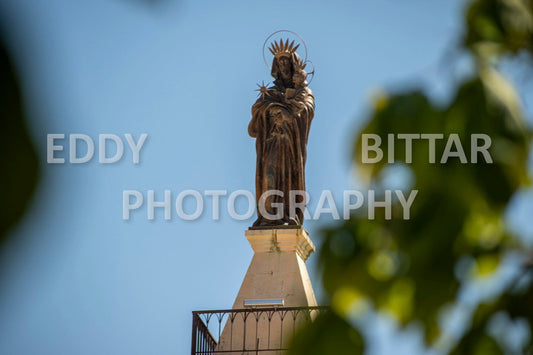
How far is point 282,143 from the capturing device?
11633 millimetres

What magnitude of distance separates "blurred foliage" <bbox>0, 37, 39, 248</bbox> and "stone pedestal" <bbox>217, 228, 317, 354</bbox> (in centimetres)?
1036

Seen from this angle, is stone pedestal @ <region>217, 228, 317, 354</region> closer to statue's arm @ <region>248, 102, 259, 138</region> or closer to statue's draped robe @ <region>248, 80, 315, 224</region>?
statue's draped robe @ <region>248, 80, 315, 224</region>

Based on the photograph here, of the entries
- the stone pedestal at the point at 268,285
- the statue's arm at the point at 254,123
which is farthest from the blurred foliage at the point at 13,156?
the statue's arm at the point at 254,123

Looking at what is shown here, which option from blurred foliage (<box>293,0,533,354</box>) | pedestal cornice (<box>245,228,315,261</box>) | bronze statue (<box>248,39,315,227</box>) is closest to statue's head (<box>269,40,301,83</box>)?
bronze statue (<box>248,39,315,227</box>)

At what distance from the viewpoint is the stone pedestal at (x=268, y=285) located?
10.7 meters

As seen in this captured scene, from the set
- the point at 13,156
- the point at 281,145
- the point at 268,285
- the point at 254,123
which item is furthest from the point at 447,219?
the point at 254,123

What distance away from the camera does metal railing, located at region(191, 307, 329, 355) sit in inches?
419

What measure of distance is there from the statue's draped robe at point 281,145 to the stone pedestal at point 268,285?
1.53 ft

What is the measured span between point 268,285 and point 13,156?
1092cm

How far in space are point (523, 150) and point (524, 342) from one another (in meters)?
0.28

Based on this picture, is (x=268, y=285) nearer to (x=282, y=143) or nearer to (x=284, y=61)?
(x=282, y=143)

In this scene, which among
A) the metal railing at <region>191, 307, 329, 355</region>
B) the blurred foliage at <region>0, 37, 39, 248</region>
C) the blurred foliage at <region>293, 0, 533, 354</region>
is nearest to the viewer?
the blurred foliage at <region>0, 37, 39, 248</region>

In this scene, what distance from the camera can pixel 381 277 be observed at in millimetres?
538

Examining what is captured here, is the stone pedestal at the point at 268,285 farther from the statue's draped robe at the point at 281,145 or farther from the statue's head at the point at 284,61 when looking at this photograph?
the statue's head at the point at 284,61
